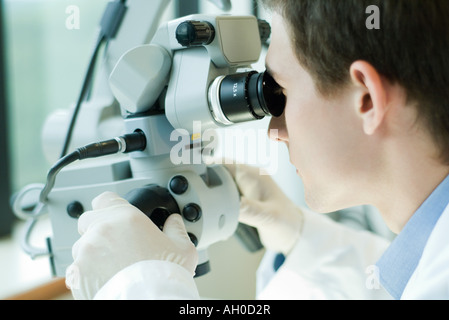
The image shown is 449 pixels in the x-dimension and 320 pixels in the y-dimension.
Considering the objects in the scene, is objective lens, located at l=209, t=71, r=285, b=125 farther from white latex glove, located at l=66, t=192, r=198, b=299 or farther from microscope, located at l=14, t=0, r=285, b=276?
white latex glove, located at l=66, t=192, r=198, b=299

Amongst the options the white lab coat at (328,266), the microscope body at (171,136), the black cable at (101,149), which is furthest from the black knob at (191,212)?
the white lab coat at (328,266)

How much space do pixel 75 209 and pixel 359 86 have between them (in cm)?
55

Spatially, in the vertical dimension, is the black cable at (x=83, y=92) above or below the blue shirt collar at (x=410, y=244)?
above

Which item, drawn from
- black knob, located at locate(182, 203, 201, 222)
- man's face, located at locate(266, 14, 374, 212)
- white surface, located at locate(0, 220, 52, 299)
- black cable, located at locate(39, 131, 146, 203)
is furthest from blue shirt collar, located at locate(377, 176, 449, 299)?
white surface, located at locate(0, 220, 52, 299)

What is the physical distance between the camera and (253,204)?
1.25 metres

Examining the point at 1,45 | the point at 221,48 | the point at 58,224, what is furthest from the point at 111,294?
the point at 1,45

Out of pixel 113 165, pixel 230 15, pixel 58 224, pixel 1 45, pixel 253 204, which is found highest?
pixel 230 15

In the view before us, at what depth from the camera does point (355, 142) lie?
84cm

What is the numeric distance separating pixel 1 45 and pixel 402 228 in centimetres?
148

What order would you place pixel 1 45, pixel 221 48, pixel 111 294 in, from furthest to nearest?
pixel 1 45 → pixel 221 48 → pixel 111 294

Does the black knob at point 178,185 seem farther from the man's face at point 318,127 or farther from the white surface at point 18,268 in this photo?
the white surface at point 18,268

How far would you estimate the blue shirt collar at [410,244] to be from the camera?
854 millimetres

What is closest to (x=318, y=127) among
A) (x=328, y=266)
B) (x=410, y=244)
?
(x=410, y=244)
